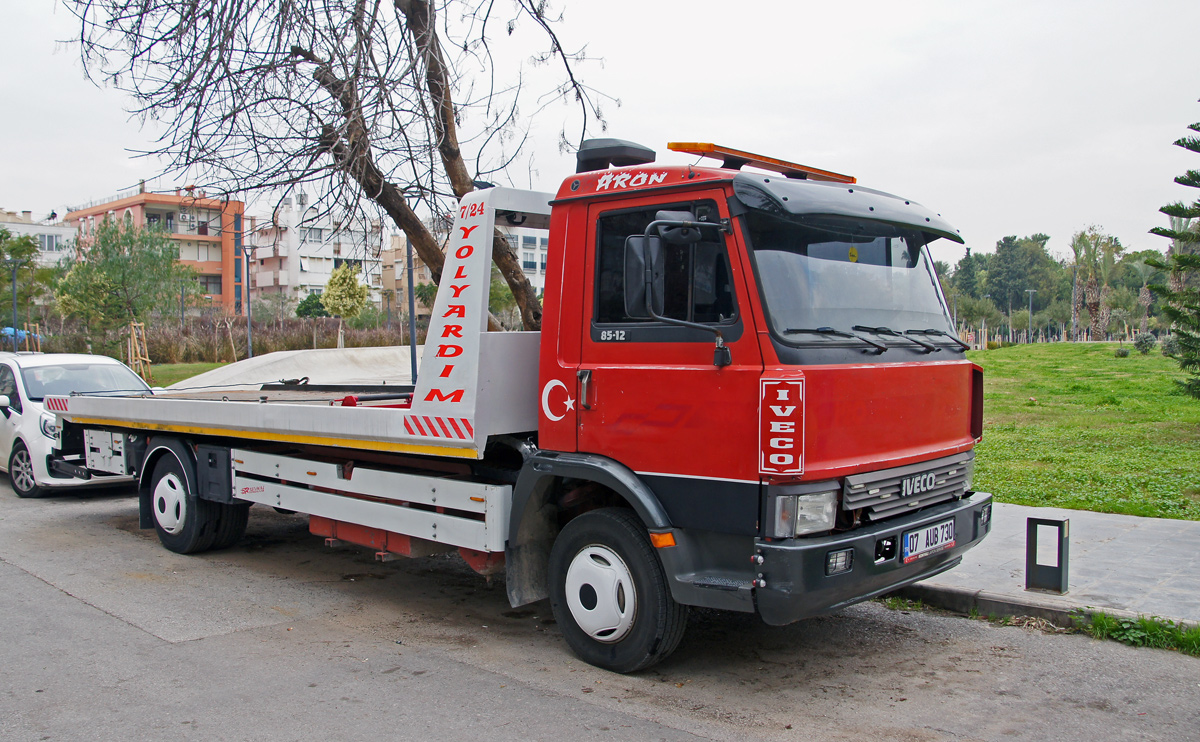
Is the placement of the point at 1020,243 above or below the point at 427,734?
above

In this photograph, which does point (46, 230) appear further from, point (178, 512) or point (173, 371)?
point (178, 512)

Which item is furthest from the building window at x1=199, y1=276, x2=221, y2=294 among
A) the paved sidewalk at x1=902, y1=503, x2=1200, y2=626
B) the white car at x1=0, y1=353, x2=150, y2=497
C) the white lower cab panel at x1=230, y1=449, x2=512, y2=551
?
the paved sidewalk at x1=902, y1=503, x2=1200, y2=626

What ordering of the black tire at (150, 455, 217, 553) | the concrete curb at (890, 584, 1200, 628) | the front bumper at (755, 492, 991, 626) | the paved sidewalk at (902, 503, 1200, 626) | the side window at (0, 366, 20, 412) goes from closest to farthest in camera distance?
the front bumper at (755, 492, 991, 626), the concrete curb at (890, 584, 1200, 628), the paved sidewalk at (902, 503, 1200, 626), the black tire at (150, 455, 217, 553), the side window at (0, 366, 20, 412)

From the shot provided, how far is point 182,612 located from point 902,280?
5.08 meters

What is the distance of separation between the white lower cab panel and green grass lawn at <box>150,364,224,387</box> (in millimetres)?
24263

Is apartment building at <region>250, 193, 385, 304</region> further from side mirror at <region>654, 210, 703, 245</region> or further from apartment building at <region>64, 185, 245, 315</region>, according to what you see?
side mirror at <region>654, 210, 703, 245</region>

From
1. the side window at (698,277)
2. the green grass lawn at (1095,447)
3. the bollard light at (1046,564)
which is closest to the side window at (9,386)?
the side window at (698,277)

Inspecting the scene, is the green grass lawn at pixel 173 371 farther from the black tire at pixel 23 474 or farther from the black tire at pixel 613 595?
the black tire at pixel 613 595

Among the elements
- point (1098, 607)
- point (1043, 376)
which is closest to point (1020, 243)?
point (1043, 376)

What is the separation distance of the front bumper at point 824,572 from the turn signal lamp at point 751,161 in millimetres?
2040

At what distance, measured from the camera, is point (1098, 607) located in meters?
5.48

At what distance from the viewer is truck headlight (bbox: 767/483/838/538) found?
3930 millimetres

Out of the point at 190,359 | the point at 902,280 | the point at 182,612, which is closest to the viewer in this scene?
the point at 902,280

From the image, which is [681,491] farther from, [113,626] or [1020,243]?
[1020,243]
